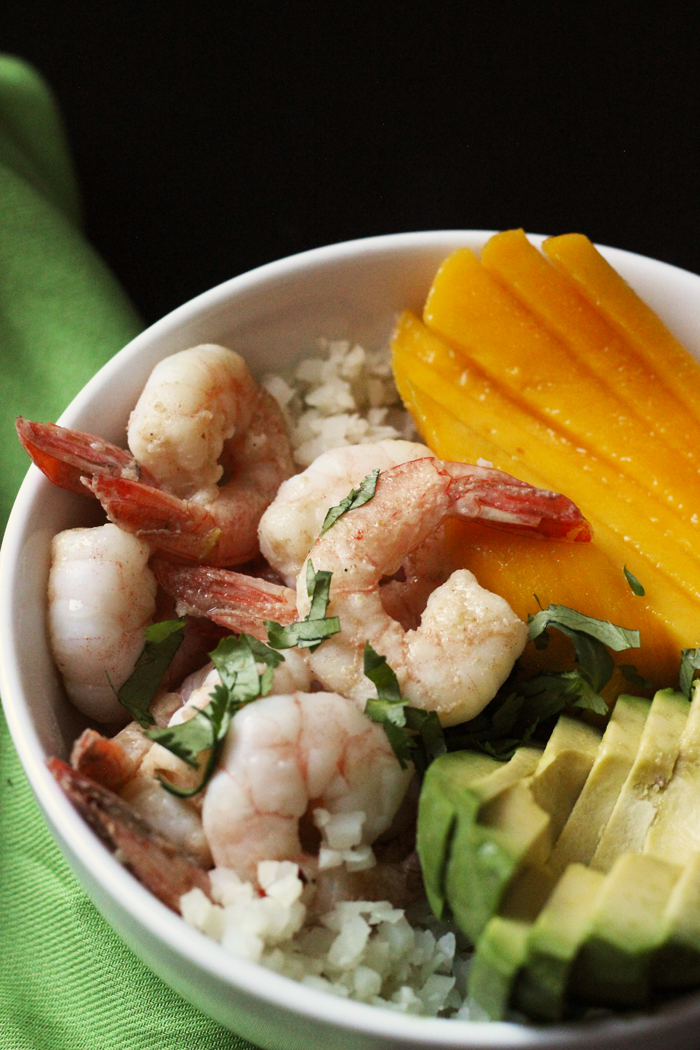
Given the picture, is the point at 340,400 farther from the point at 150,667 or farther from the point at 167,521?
the point at 150,667

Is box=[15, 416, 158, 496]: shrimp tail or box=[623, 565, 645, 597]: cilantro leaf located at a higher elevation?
box=[15, 416, 158, 496]: shrimp tail

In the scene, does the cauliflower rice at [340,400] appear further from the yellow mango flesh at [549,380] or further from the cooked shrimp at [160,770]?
the cooked shrimp at [160,770]

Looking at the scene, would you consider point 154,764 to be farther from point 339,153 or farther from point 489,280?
point 339,153

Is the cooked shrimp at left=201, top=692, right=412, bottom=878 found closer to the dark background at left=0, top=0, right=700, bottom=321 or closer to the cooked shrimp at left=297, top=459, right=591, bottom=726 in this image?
the cooked shrimp at left=297, top=459, right=591, bottom=726

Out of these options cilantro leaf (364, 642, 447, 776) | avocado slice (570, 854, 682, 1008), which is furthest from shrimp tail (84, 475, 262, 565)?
avocado slice (570, 854, 682, 1008)

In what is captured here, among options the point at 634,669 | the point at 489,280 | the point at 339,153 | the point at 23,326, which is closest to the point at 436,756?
the point at 634,669

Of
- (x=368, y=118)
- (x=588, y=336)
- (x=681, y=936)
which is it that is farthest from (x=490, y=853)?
(x=368, y=118)
